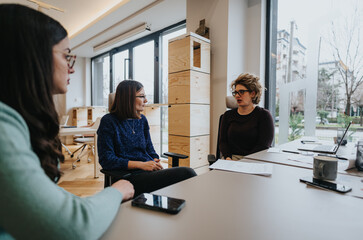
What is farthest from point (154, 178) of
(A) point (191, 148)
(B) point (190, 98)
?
(B) point (190, 98)

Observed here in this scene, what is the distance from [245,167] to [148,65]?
14.0 ft

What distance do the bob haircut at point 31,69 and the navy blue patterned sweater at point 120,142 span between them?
87 centimetres

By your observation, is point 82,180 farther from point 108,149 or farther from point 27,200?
point 27,200

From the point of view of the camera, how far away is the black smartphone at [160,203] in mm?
638

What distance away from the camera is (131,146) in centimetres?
165

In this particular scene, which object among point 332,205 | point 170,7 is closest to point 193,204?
point 332,205

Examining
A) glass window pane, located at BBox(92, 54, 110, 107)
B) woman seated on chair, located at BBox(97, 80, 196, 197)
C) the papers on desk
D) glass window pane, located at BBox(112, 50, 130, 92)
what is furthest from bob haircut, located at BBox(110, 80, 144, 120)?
glass window pane, located at BBox(92, 54, 110, 107)

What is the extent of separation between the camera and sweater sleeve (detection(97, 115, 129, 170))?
4.76ft

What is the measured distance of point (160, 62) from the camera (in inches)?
183

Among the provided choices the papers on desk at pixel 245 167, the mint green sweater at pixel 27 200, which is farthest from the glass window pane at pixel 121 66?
the mint green sweater at pixel 27 200

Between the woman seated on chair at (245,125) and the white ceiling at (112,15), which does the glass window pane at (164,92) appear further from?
the woman seated on chair at (245,125)

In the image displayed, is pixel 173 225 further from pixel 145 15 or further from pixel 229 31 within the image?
pixel 145 15

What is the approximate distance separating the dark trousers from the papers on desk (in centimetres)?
38

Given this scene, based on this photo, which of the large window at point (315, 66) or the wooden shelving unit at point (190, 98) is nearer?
the large window at point (315, 66)
